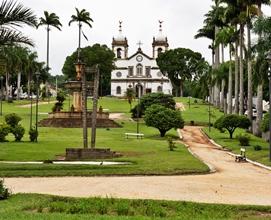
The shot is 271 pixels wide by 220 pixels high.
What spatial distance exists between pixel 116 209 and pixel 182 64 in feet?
329

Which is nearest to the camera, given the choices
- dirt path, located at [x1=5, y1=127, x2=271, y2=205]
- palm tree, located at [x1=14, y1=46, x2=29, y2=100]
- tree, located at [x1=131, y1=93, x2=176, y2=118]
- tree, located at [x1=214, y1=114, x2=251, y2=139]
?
dirt path, located at [x1=5, y1=127, x2=271, y2=205]

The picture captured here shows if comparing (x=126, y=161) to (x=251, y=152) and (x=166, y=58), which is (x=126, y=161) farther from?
(x=166, y=58)

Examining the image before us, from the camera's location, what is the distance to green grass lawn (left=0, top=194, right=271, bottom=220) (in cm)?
1036

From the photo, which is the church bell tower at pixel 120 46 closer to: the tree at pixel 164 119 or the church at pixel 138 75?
the church at pixel 138 75

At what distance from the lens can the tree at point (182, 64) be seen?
Answer: 110250 millimetres

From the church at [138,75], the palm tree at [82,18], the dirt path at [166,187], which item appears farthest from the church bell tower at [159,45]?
the dirt path at [166,187]

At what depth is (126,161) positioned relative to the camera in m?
25.0

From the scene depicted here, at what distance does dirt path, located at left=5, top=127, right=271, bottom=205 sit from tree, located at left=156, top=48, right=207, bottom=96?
9056 centimetres

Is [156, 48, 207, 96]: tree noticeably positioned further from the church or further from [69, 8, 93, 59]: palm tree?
[69, 8, 93, 59]: palm tree

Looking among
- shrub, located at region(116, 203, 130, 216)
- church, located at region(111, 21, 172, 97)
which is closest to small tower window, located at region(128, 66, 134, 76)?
church, located at region(111, 21, 172, 97)

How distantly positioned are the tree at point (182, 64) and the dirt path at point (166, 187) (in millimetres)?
90561

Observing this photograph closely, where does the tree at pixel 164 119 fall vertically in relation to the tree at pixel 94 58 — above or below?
below

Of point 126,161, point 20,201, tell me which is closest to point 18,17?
point 20,201

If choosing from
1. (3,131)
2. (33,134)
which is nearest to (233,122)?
(33,134)
